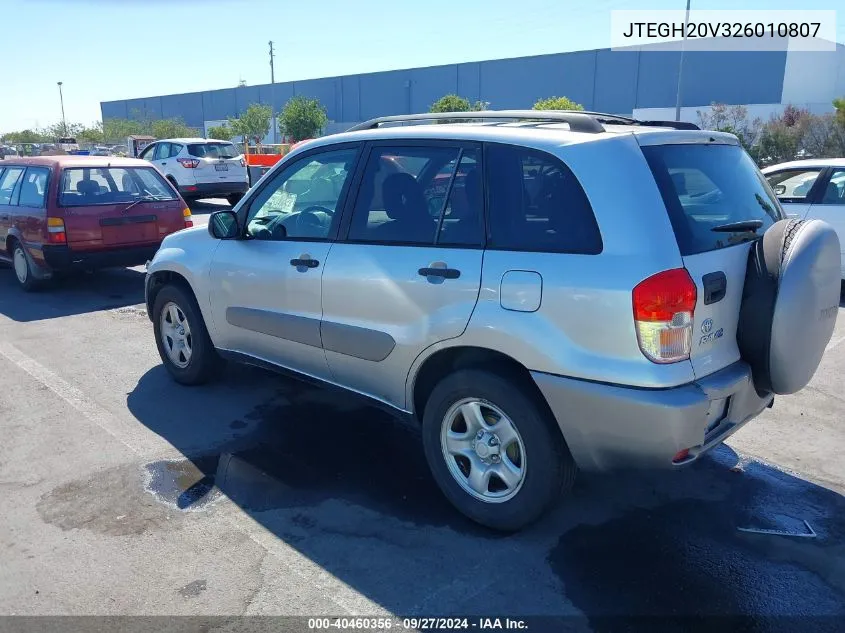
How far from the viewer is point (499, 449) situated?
3361 millimetres

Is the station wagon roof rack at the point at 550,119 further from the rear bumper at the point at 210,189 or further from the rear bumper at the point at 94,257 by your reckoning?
the rear bumper at the point at 210,189

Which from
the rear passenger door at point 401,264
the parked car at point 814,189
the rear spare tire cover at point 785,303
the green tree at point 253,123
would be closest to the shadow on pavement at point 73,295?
the rear passenger door at point 401,264

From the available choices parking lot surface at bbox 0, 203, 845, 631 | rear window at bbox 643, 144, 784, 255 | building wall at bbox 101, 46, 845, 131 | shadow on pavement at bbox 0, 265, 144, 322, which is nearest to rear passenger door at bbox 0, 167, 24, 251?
shadow on pavement at bbox 0, 265, 144, 322

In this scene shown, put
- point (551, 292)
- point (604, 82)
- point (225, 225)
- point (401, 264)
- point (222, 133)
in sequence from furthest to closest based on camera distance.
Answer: point (222, 133)
point (604, 82)
point (225, 225)
point (401, 264)
point (551, 292)

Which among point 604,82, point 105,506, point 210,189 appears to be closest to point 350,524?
point 105,506

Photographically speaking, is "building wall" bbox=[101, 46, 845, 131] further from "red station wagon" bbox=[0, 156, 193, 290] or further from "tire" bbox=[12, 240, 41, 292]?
"tire" bbox=[12, 240, 41, 292]

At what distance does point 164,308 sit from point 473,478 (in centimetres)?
312

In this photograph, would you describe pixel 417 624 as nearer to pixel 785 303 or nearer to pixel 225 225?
pixel 785 303

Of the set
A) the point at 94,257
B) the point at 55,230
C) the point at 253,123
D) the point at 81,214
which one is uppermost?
the point at 253,123

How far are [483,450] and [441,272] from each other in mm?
910

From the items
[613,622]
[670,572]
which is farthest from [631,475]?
[613,622]

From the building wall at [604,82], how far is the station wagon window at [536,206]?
48.8 meters

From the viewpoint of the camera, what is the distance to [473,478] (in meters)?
3.47

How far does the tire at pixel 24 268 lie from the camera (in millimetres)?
8648
